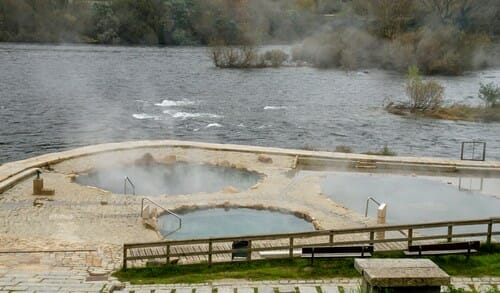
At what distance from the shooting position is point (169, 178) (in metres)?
27.5

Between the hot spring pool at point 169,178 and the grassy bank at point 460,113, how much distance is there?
30579 mm

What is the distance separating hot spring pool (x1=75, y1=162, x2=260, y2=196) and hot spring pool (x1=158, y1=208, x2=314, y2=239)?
337 centimetres

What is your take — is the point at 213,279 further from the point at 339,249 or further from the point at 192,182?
the point at 192,182

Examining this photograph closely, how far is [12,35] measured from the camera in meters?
111

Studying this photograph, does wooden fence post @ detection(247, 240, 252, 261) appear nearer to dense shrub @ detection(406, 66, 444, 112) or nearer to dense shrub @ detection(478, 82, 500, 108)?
dense shrub @ detection(406, 66, 444, 112)

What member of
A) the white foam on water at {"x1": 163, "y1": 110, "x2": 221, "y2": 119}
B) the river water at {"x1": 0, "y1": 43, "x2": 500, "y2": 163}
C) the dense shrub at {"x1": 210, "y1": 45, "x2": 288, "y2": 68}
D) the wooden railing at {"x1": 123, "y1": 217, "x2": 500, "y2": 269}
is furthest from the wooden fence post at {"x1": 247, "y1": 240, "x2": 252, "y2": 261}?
the dense shrub at {"x1": 210, "y1": 45, "x2": 288, "y2": 68}

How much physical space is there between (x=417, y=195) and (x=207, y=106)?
35.4 meters

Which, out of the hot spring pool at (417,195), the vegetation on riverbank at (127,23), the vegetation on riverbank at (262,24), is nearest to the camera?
the hot spring pool at (417,195)

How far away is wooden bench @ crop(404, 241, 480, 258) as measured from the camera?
1545 cm

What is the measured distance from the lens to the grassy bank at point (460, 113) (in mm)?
53719

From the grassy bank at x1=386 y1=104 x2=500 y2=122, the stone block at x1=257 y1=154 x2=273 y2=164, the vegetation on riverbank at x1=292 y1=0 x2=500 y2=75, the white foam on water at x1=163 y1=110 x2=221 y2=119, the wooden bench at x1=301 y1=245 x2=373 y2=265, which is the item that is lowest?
the white foam on water at x1=163 y1=110 x2=221 y2=119

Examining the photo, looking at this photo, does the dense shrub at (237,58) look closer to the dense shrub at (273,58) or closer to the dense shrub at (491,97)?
the dense shrub at (273,58)

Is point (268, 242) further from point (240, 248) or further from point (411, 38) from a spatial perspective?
point (411, 38)

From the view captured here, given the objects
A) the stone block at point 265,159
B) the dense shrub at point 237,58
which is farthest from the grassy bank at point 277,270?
the dense shrub at point 237,58
